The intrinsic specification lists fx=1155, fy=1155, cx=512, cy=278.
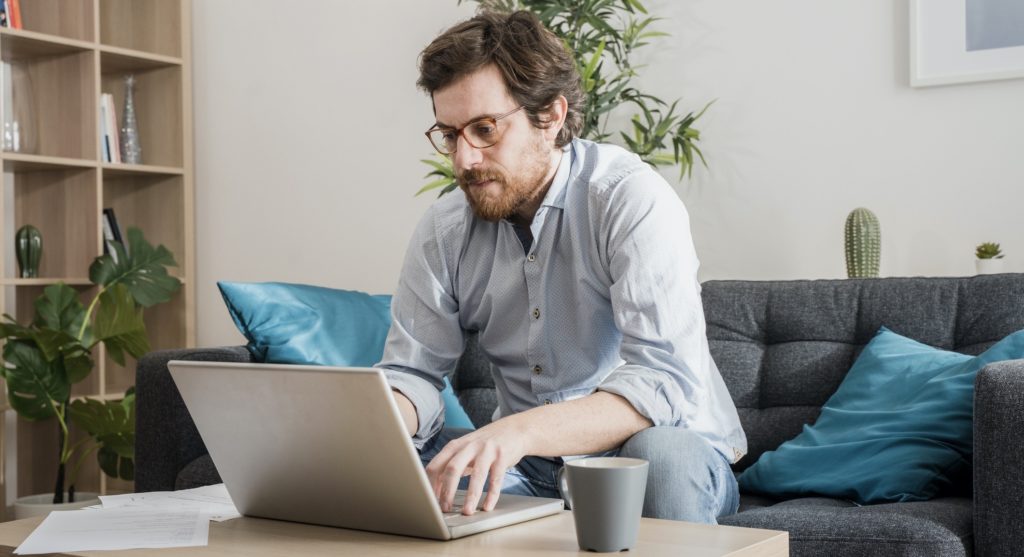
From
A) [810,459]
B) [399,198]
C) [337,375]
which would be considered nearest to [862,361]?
[810,459]

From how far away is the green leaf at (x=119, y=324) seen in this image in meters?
3.39

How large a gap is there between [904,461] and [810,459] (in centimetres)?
18

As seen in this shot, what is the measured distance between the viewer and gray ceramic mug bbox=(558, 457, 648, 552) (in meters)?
1.03

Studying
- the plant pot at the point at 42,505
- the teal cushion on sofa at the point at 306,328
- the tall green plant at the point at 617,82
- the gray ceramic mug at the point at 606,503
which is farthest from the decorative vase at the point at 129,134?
the gray ceramic mug at the point at 606,503

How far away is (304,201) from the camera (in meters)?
3.78

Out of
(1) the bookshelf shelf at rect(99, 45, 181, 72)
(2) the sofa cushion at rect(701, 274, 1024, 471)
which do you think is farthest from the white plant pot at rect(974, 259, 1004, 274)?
(1) the bookshelf shelf at rect(99, 45, 181, 72)

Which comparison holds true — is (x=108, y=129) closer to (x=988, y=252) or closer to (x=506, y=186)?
(x=506, y=186)

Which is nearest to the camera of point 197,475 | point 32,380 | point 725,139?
point 197,475

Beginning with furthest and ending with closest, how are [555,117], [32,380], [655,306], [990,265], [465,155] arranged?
[32,380] → [990,265] → [555,117] → [465,155] → [655,306]

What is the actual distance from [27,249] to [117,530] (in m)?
2.73

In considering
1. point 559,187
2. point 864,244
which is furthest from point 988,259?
point 559,187

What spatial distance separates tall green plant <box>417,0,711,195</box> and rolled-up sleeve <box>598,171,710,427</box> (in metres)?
1.16

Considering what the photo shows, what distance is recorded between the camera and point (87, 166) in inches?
146

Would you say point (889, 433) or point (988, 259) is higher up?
point (988, 259)
